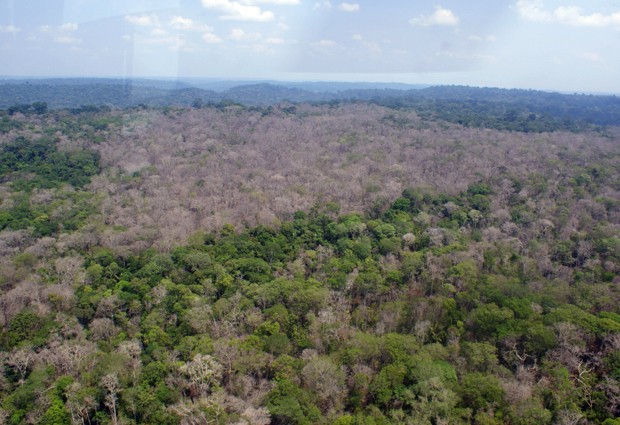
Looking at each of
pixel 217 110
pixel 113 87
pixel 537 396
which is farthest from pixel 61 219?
pixel 113 87

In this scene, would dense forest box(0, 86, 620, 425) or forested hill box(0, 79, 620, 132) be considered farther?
forested hill box(0, 79, 620, 132)

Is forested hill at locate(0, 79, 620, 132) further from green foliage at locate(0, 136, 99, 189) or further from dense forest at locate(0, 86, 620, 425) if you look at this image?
dense forest at locate(0, 86, 620, 425)

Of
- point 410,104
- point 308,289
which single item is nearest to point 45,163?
point 308,289

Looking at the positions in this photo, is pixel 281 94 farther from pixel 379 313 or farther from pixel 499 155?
pixel 379 313

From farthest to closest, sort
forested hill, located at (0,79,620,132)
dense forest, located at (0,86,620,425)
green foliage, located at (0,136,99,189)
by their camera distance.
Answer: forested hill, located at (0,79,620,132) < green foliage, located at (0,136,99,189) < dense forest, located at (0,86,620,425)

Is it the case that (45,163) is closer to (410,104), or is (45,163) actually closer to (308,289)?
(308,289)

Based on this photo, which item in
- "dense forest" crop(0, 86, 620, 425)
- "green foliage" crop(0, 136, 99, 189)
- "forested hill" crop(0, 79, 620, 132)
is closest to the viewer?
"dense forest" crop(0, 86, 620, 425)

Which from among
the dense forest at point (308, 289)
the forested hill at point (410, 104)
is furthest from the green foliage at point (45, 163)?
the forested hill at point (410, 104)

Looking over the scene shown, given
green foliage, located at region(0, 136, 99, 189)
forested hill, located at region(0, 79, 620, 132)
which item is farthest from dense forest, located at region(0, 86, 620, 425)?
forested hill, located at region(0, 79, 620, 132)

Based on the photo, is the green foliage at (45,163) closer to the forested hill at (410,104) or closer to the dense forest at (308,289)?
the dense forest at (308,289)
